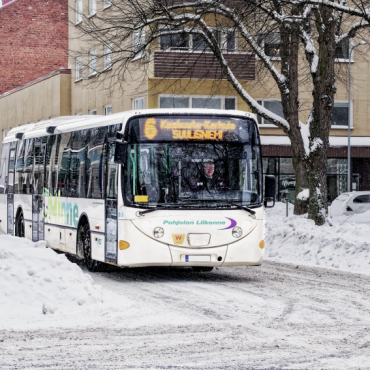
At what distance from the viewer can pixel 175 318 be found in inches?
391

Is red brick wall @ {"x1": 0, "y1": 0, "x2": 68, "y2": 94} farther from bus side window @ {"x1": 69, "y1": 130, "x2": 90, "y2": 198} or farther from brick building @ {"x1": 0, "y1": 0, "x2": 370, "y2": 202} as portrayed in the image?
bus side window @ {"x1": 69, "y1": 130, "x2": 90, "y2": 198}

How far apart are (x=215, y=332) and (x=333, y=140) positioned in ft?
110

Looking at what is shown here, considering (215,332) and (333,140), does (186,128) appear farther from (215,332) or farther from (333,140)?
(333,140)

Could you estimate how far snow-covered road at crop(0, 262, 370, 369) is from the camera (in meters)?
7.51

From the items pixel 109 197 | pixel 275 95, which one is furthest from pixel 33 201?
pixel 275 95

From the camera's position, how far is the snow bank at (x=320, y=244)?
17.5 metres

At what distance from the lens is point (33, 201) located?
19.7 meters

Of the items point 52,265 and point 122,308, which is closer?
point 122,308

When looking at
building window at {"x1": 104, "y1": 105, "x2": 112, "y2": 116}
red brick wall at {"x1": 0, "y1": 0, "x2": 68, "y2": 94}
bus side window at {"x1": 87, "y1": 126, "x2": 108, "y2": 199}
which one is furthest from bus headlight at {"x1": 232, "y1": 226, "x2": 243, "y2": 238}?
red brick wall at {"x1": 0, "y1": 0, "x2": 68, "y2": 94}

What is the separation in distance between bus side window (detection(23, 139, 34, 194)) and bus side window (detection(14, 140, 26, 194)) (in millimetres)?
322

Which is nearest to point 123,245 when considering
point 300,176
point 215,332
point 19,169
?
point 215,332

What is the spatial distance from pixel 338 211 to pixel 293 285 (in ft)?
55.1

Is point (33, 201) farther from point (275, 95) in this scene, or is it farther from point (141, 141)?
point (275, 95)

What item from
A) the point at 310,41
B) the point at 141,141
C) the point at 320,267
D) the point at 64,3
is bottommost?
the point at 320,267
